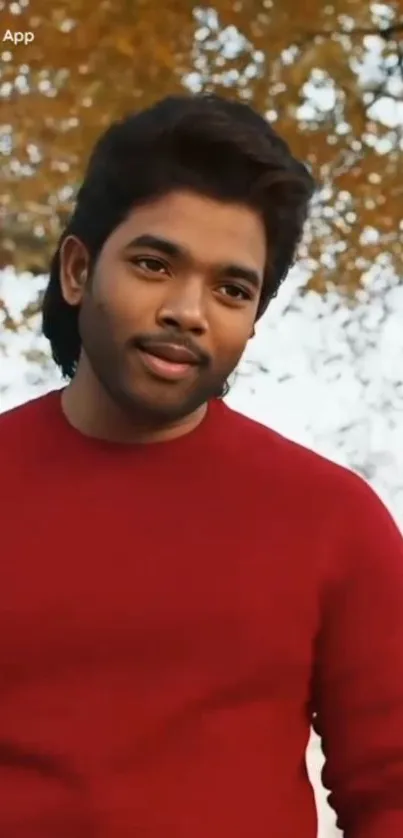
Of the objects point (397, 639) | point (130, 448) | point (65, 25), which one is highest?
point (65, 25)

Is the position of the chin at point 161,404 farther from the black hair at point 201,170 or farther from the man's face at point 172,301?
the black hair at point 201,170

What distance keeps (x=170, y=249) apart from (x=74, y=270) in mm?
105

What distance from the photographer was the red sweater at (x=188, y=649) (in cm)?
72

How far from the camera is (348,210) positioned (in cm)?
112

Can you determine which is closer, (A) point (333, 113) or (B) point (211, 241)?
(B) point (211, 241)

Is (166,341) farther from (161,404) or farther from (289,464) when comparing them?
(289,464)

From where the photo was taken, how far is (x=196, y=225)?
755mm

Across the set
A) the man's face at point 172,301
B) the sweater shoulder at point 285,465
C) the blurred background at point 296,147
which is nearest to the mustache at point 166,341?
the man's face at point 172,301

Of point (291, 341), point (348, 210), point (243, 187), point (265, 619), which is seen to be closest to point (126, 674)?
point (265, 619)

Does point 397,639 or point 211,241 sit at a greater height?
point 211,241

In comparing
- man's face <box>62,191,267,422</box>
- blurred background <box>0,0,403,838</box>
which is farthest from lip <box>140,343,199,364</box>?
blurred background <box>0,0,403,838</box>

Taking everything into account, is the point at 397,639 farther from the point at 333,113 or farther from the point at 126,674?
the point at 333,113

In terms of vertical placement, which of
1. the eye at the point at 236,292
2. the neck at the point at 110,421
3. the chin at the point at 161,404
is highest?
the eye at the point at 236,292

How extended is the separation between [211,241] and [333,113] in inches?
17.3
